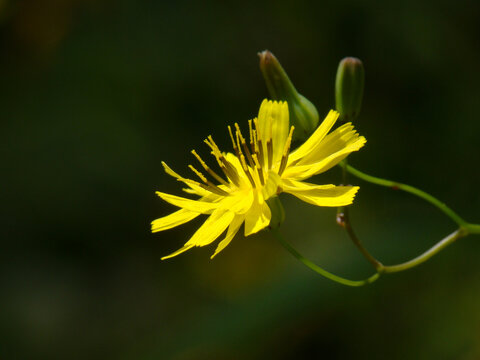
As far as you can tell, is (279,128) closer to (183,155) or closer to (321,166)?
(321,166)

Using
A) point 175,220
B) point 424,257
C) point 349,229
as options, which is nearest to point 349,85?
point 349,229

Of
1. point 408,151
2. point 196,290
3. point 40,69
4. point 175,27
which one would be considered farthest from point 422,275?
point 40,69

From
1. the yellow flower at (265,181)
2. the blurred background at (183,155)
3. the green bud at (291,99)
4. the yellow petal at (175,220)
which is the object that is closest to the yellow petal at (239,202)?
the yellow flower at (265,181)

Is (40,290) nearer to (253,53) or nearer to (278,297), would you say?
(278,297)

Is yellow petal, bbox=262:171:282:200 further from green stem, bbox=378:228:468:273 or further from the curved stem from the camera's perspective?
green stem, bbox=378:228:468:273

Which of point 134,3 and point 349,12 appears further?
point 134,3
